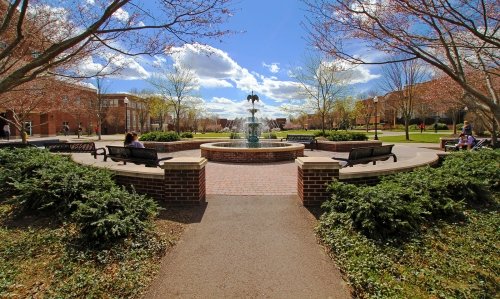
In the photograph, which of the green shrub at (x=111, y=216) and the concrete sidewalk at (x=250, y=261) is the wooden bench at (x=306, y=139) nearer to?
the concrete sidewalk at (x=250, y=261)

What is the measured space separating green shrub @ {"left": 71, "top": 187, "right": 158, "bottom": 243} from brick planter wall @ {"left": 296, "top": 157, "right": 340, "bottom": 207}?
265 cm

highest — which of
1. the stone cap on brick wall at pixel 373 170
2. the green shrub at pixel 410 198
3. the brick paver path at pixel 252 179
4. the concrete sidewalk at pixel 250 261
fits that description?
the stone cap on brick wall at pixel 373 170

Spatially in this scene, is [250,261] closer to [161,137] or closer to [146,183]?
[146,183]

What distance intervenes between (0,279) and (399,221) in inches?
182

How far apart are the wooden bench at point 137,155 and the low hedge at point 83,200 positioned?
1.80 m

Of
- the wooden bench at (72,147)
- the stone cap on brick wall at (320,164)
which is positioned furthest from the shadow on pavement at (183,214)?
the wooden bench at (72,147)

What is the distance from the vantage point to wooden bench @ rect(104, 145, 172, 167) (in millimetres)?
7512

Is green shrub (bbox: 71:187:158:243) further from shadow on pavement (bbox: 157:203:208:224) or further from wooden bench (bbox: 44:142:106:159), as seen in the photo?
wooden bench (bbox: 44:142:106:159)

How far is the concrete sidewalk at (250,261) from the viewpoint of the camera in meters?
3.09

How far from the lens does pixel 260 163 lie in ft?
37.4

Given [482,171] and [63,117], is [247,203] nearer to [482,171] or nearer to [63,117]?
[482,171]

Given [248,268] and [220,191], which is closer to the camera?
[248,268]

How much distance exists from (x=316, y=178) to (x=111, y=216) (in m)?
3.41

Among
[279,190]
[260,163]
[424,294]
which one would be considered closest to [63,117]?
[260,163]
